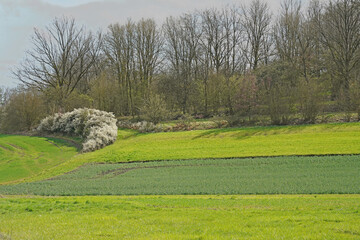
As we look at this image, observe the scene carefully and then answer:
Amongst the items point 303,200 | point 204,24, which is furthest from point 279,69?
point 303,200

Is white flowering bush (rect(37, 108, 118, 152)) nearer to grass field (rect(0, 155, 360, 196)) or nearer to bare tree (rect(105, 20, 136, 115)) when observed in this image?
grass field (rect(0, 155, 360, 196))

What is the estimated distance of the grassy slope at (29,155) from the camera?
A: 84.8 feet

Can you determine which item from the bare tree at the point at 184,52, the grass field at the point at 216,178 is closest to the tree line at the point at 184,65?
the bare tree at the point at 184,52

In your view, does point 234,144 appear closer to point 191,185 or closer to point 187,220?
point 191,185

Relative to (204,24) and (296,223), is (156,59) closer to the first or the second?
(204,24)

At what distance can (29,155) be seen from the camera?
31375 millimetres

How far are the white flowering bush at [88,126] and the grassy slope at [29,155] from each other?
2101 mm

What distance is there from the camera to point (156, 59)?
55844 mm

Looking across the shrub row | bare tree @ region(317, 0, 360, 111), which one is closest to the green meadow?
the shrub row

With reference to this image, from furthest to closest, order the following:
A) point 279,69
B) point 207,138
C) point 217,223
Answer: point 279,69 < point 207,138 < point 217,223

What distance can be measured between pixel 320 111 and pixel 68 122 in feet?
95.2

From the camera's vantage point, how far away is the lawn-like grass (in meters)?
7.40

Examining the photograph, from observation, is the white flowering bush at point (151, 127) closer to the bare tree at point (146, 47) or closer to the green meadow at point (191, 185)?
the green meadow at point (191, 185)

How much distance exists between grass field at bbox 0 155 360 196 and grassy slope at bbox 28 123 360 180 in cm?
202
